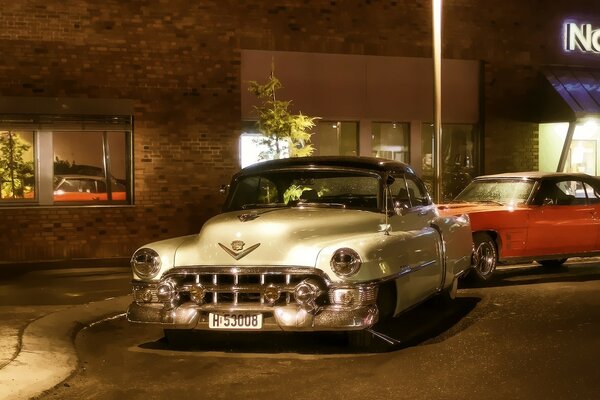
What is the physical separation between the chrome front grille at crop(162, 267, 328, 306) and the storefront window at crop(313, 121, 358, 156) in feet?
31.5

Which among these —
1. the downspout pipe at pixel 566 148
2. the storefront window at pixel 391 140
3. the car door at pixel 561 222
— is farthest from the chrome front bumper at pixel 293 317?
the downspout pipe at pixel 566 148

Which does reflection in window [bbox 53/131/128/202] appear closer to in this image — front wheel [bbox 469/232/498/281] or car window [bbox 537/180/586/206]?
front wheel [bbox 469/232/498/281]

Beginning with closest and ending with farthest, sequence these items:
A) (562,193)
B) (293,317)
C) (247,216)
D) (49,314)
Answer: (293,317)
(247,216)
(49,314)
(562,193)

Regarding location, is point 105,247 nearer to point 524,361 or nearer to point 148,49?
point 148,49

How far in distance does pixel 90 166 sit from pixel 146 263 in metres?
8.40

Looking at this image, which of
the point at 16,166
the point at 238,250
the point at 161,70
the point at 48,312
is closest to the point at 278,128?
the point at 161,70

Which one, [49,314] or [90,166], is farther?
[90,166]

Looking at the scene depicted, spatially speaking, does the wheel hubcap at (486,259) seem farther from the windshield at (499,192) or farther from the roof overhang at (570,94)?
the roof overhang at (570,94)

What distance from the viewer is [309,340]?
7.66m

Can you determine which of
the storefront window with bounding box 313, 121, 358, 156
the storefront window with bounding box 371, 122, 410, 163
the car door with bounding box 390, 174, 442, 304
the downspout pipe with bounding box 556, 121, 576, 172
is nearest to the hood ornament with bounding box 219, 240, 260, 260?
the car door with bounding box 390, 174, 442, 304

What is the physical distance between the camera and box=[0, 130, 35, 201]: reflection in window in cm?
1462

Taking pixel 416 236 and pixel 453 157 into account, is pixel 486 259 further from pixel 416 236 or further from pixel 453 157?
pixel 453 157

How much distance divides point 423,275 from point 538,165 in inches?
433

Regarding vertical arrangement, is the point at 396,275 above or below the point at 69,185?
below
